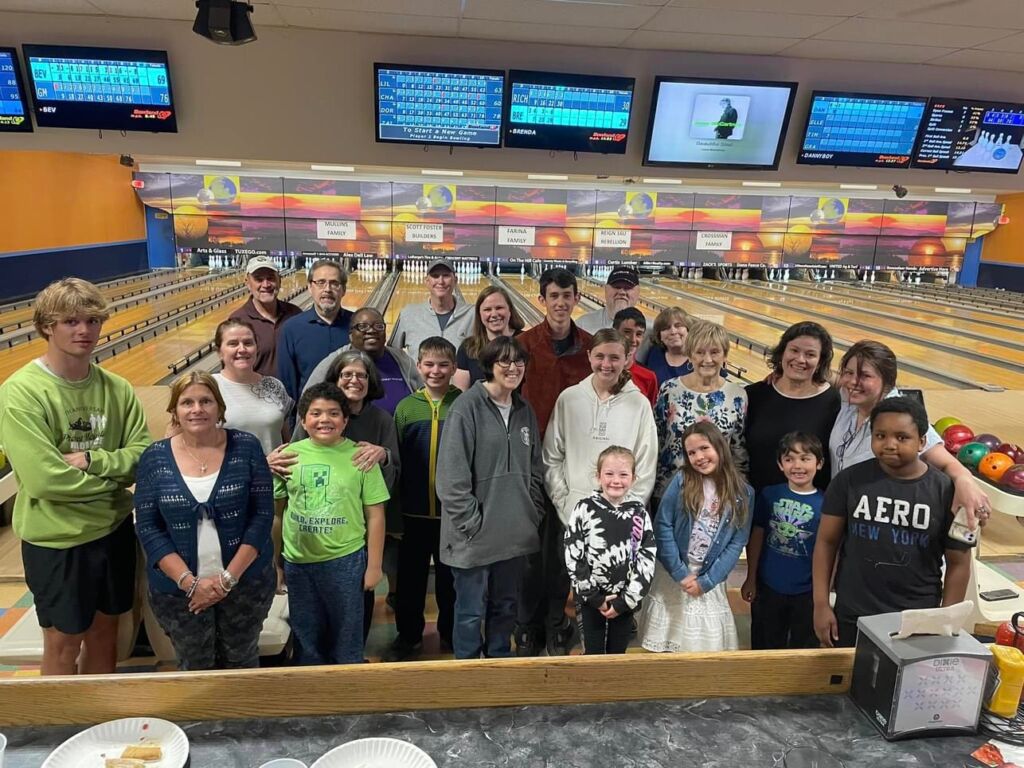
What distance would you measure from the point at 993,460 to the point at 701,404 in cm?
211

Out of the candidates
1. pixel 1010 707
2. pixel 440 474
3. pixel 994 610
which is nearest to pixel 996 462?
pixel 994 610

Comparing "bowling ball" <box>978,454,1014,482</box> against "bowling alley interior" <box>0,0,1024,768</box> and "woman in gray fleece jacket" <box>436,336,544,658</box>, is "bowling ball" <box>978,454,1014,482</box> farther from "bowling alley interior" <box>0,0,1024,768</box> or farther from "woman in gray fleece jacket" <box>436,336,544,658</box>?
"woman in gray fleece jacket" <box>436,336,544,658</box>

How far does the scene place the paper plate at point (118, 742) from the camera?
0.93m

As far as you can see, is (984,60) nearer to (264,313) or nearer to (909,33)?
(909,33)

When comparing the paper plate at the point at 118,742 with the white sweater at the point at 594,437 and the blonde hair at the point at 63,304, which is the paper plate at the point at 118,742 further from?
the white sweater at the point at 594,437

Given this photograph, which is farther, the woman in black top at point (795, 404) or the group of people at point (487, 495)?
the woman in black top at point (795, 404)

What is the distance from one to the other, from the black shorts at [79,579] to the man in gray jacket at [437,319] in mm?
1309

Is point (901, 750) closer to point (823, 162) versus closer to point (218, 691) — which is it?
point (218, 691)

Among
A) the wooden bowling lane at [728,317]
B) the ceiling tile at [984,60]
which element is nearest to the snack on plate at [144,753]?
the ceiling tile at [984,60]

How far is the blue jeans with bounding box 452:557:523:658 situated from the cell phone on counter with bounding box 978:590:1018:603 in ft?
5.72

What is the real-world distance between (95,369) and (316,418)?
1.84 feet

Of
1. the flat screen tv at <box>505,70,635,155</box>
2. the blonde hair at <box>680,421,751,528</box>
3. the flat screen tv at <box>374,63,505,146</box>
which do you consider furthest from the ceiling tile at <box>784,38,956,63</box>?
the blonde hair at <box>680,421,751,528</box>

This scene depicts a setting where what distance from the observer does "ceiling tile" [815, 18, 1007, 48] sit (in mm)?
3023

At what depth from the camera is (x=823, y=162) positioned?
12.6 feet
